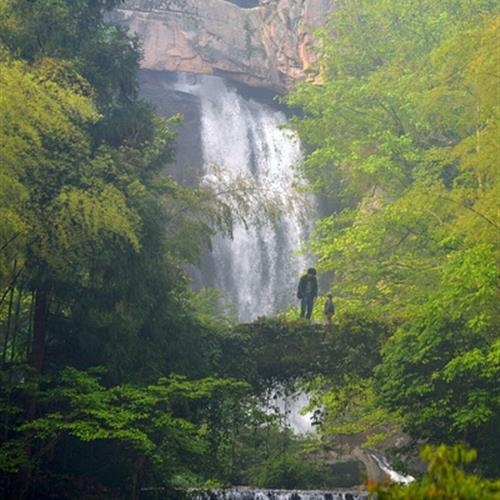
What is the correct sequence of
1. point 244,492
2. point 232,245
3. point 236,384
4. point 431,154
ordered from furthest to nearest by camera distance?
point 232,245, point 431,154, point 244,492, point 236,384

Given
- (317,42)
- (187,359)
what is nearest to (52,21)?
(187,359)

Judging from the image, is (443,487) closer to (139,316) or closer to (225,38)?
(139,316)

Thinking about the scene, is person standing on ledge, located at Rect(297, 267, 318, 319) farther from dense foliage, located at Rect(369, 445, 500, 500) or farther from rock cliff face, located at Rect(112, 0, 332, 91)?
rock cliff face, located at Rect(112, 0, 332, 91)

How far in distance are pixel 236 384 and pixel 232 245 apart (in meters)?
20.8

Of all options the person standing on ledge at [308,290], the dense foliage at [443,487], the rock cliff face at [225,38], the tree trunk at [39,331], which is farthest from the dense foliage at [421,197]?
the dense foliage at [443,487]

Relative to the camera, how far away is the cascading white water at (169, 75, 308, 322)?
37.7 meters

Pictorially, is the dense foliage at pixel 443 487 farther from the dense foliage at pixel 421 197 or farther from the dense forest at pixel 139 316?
the dense foliage at pixel 421 197

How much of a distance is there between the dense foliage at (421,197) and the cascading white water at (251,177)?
2.84m

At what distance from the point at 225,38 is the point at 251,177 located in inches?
524

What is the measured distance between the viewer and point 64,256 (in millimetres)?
16875

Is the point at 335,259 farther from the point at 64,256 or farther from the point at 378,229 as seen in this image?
the point at 64,256

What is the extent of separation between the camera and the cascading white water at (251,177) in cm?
3769

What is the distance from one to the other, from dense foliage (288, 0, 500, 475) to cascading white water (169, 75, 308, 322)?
2.84 metres

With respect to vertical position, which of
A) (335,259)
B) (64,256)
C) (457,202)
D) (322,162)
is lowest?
(64,256)
